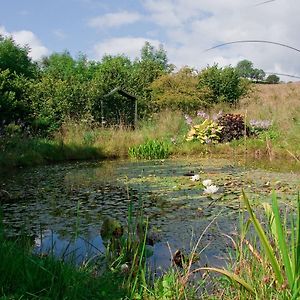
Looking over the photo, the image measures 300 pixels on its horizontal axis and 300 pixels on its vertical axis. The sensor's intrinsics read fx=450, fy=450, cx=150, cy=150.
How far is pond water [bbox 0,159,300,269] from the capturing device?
3.34 meters

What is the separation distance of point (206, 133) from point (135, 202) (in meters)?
7.57

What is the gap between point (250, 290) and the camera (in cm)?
186

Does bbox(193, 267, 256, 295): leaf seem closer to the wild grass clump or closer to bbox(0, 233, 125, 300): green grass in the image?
the wild grass clump

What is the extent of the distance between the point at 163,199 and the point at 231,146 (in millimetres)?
6787

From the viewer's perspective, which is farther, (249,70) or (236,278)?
(236,278)

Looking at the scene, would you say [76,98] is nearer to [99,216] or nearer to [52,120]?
[52,120]

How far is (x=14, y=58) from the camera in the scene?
22734mm

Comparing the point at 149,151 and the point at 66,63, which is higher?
the point at 66,63

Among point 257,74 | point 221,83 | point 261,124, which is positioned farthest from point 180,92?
point 257,74

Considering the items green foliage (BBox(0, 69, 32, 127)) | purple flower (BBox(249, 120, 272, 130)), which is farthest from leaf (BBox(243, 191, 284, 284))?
purple flower (BBox(249, 120, 272, 130))

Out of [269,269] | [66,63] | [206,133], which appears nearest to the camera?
[269,269]

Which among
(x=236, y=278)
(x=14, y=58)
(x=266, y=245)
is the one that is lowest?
(x=236, y=278)

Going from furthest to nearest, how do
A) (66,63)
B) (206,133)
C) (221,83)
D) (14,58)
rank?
(66,63) < (14,58) < (221,83) < (206,133)

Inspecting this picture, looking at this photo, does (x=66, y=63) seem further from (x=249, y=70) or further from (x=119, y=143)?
(x=249, y=70)
